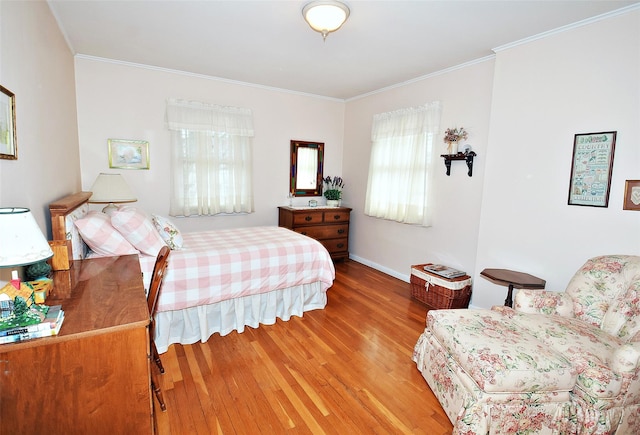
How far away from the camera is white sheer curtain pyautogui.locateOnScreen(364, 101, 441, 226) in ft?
12.3

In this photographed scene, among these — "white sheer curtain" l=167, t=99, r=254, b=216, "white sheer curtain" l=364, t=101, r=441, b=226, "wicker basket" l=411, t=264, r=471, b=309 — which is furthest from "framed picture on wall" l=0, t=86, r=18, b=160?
"white sheer curtain" l=364, t=101, r=441, b=226

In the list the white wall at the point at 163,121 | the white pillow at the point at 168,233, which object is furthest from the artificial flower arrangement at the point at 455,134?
the white pillow at the point at 168,233

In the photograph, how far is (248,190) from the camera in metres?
4.41

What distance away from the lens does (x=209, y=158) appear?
13.4ft

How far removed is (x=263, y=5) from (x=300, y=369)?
2682 mm

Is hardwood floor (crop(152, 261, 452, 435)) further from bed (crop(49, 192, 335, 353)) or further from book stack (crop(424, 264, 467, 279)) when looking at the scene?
book stack (crop(424, 264, 467, 279))

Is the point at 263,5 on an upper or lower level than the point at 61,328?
upper

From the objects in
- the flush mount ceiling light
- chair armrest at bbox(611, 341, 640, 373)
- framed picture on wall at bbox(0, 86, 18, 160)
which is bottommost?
chair armrest at bbox(611, 341, 640, 373)

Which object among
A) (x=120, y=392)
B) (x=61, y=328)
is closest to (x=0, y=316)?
(x=61, y=328)

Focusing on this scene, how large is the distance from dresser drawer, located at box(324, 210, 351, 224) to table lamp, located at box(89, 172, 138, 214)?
8.48 feet

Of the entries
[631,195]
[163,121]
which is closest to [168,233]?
[163,121]

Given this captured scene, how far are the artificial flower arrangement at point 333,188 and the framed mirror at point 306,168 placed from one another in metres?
0.12

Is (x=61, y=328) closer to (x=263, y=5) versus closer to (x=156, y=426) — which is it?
(x=156, y=426)

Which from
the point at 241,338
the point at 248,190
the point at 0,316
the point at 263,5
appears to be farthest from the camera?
the point at 248,190
